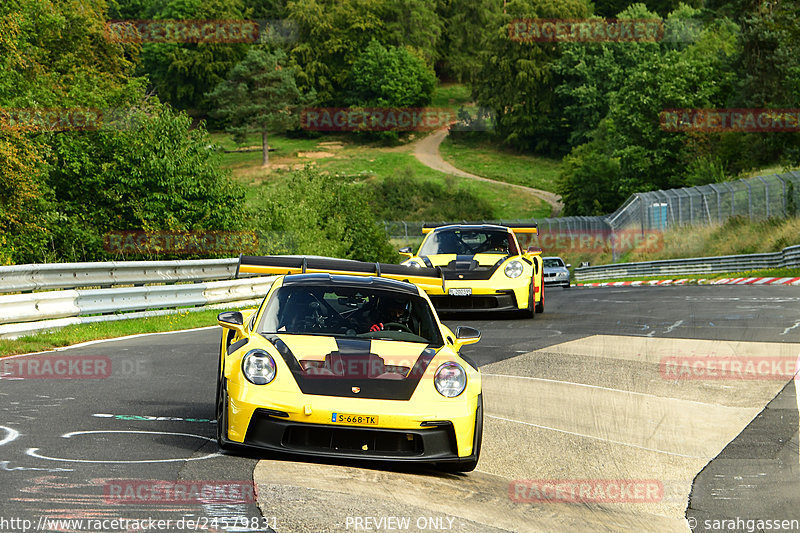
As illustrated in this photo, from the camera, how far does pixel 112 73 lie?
53.8 meters

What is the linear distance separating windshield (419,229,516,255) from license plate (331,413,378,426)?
1165cm

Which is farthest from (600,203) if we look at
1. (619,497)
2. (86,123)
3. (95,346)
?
(619,497)

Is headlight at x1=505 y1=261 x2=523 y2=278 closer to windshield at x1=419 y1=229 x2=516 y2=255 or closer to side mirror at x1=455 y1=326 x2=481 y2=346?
windshield at x1=419 y1=229 x2=516 y2=255

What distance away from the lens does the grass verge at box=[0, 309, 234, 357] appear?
13.3 m

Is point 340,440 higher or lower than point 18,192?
higher

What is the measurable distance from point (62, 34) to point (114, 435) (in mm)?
48800

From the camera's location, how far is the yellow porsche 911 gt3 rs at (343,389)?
6.68 metres

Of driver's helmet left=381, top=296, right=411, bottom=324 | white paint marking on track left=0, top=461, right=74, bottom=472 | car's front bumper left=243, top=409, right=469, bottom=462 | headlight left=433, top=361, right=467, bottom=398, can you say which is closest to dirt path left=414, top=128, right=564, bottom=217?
driver's helmet left=381, top=296, right=411, bottom=324

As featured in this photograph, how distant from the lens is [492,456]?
8.02m

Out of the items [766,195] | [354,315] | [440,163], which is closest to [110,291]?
[354,315]

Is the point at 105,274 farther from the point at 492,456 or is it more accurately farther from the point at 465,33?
the point at 465,33

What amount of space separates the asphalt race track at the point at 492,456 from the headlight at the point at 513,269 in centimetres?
381

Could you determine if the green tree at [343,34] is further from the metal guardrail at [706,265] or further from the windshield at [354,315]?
the windshield at [354,315]

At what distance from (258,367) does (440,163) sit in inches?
4258
